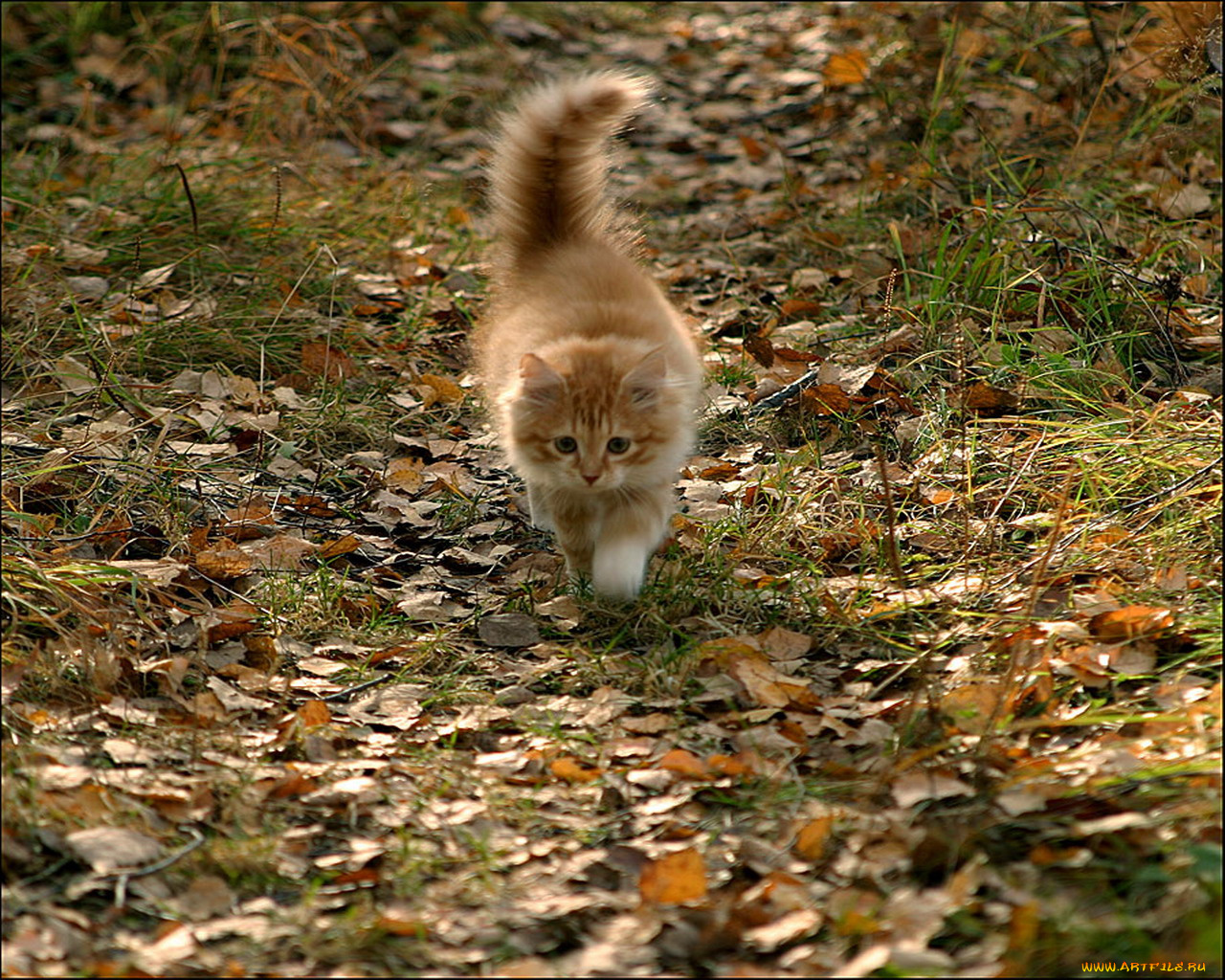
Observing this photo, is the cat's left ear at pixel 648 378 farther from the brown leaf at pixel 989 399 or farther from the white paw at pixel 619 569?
the brown leaf at pixel 989 399

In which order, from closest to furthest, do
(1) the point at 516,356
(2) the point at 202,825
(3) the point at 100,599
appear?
1. (2) the point at 202,825
2. (3) the point at 100,599
3. (1) the point at 516,356

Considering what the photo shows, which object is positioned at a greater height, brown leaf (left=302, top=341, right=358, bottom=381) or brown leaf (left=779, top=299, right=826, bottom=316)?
brown leaf (left=779, top=299, right=826, bottom=316)

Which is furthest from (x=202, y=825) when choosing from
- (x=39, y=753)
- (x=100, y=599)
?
(x=100, y=599)

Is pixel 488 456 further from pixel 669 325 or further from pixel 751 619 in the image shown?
pixel 751 619

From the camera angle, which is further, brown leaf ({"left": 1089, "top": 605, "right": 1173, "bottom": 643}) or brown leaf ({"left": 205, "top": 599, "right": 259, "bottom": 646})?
brown leaf ({"left": 205, "top": 599, "right": 259, "bottom": 646})

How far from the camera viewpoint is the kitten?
3375mm

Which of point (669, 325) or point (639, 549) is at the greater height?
point (669, 325)

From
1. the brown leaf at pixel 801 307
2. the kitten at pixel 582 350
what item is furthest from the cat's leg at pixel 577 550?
the brown leaf at pixel 801 307

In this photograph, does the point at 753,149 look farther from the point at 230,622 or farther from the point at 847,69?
the point at 230,622

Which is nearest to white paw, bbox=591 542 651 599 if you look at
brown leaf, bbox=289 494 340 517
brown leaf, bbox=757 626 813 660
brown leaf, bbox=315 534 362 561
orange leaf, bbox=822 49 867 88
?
brown leaf, bbox=757 626 813 660

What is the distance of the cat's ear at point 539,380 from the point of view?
331 centimetres

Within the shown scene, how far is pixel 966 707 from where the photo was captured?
270 cm

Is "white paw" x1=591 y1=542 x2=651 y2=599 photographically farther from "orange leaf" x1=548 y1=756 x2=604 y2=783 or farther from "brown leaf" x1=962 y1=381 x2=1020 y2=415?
"brown leaf" x1=962 y1=381 x2=1020 y2=415

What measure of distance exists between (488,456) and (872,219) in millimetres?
2199
